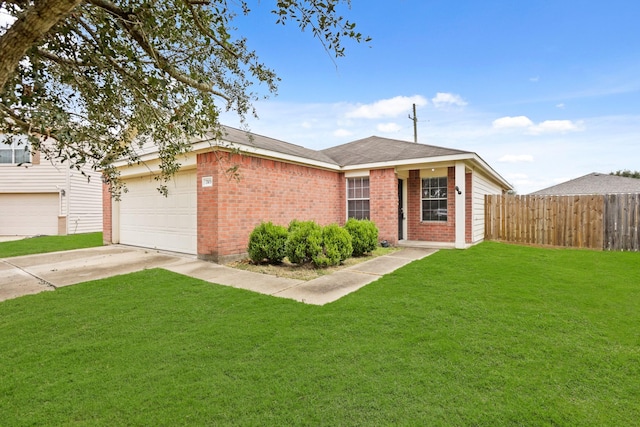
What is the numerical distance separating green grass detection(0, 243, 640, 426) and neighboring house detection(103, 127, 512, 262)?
3.13 m

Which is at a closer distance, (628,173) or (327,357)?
(327,357)

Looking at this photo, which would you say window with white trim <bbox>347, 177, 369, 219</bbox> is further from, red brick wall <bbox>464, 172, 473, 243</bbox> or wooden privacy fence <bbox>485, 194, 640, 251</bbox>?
wooden privacy fence <bbox>485, 194, 640, 251</bbox>

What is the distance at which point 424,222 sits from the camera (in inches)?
430

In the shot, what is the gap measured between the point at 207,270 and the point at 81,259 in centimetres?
426

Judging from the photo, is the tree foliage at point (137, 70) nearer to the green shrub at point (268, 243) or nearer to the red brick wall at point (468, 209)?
the green shrub at point (268, 243)

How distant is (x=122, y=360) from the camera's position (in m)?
2.94

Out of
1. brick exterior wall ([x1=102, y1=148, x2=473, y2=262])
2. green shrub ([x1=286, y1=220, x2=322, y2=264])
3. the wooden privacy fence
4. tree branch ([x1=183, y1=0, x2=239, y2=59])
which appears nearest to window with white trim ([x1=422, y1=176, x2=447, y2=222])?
brick exterior wall ([x1=102, y1=148, x2=473, y2=262])

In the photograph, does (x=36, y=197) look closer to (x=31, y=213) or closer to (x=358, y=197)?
(x=31, y=213)

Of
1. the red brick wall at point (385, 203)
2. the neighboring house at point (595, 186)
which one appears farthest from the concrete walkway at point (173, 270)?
the neighboring house at point (595, 186)

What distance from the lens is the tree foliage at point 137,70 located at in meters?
3.04

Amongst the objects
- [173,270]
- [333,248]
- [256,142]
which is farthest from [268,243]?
[256,142]

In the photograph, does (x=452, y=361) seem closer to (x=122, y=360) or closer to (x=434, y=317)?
(x=434, y=317)

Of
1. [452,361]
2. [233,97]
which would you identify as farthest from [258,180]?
[452,361]

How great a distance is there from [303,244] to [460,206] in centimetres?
544
